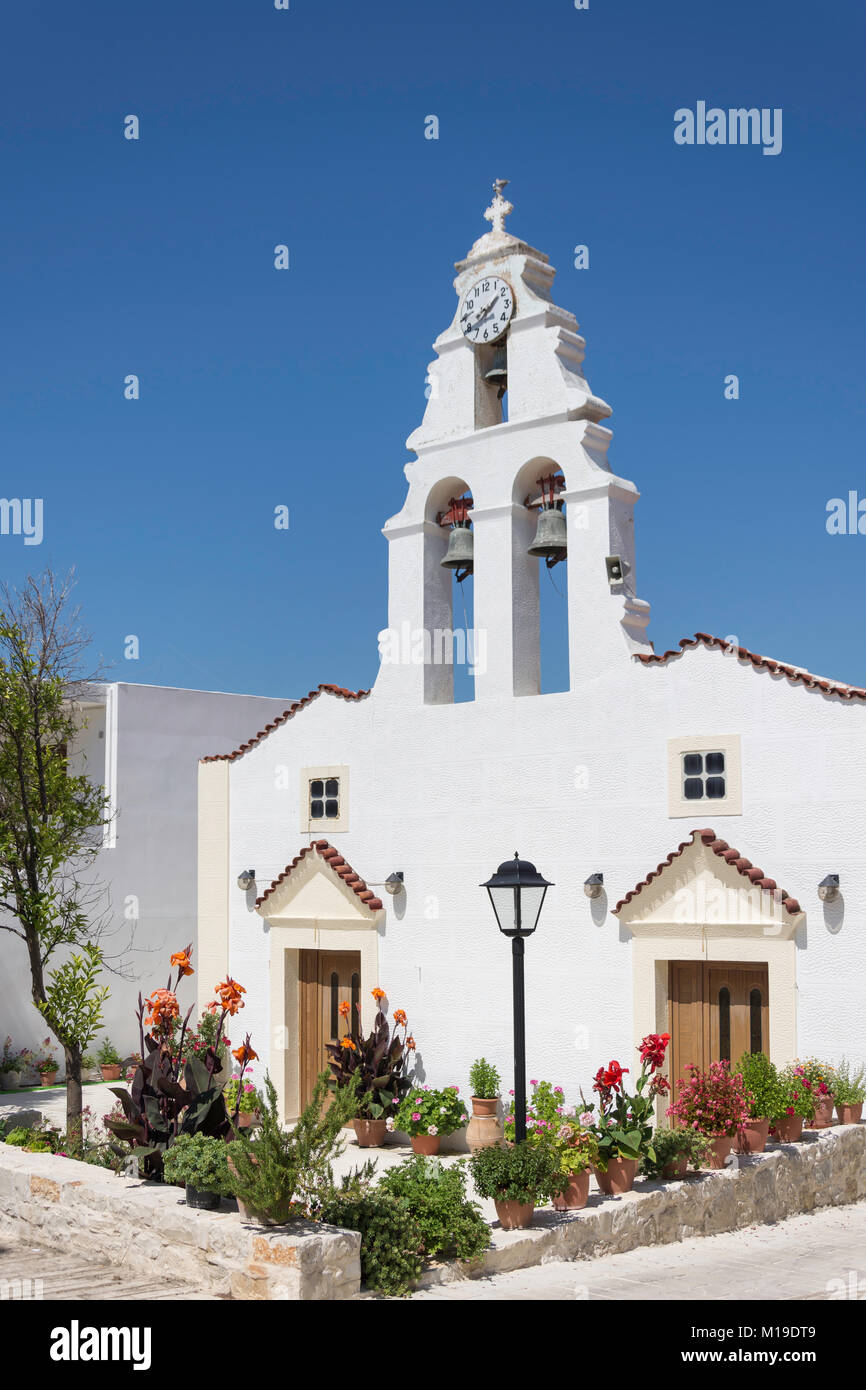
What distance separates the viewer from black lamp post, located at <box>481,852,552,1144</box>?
10195 mm

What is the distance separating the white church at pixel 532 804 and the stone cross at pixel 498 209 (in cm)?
9

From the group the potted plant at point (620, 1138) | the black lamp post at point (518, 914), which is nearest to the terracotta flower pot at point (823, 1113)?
the potted plant at point (620, 1138)

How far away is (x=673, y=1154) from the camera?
10961mm

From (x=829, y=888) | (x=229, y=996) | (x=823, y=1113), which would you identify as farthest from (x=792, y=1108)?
(x=229, y=996)

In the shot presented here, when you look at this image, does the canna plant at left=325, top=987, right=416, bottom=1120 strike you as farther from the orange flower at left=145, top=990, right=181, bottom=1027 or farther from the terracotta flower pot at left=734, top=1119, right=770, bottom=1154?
the orange flower at left=145, top=990, right=181, bottom=1027

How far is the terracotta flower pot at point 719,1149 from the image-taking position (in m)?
11.5

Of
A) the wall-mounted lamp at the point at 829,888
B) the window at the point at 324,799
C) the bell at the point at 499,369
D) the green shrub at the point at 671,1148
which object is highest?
the bell at the point at 499,369

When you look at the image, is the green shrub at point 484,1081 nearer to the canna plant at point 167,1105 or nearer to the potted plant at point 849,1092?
the potted plant at point 849,1092

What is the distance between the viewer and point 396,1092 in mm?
16000

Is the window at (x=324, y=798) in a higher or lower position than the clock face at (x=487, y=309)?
lower

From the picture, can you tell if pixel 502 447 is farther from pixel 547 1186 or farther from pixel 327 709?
pixel 547 1186

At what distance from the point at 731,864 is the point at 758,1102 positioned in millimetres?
2516

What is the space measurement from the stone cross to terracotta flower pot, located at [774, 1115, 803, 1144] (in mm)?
10913

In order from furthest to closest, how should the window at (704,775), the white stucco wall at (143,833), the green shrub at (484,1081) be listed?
1. the white stucco wall at (143,833)
2. the green shrub at (484,1081)
3. the window at (704,775)
